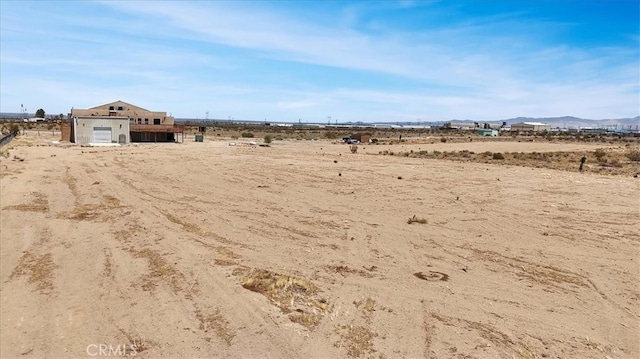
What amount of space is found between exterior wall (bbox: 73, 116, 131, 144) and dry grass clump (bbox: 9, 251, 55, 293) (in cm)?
4920

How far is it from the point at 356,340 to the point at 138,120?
7167 centimetres

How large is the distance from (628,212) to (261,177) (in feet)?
55.0

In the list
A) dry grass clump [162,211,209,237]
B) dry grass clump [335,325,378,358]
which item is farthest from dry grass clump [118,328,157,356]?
dry grass clump [162,211,209,237]

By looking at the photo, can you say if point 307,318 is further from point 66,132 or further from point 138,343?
point 66,132

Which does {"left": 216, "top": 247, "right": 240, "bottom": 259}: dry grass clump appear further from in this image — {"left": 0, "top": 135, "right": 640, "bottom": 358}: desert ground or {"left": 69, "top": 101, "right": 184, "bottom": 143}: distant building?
{"left": 69, "top": 101, "right": 184, "bottom": 143}: distant building

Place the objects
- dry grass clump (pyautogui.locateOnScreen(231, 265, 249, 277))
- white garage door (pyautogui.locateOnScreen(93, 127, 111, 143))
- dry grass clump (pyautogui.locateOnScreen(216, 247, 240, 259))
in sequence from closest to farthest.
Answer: dry grass clump (pyautogui.locateOnScreen(231, 265, 249, 277)) → dry grass clump (pyautogui.locateOnScreen(216, 247, 240, 259)) → white garage door (pyautogui.locateOnScreen(93, 127, 111, 143))

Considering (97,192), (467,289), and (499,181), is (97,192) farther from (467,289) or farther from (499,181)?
(499,181)

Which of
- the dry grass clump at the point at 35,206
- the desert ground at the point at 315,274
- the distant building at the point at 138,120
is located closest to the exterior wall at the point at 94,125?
the distant building at the point at 138,120

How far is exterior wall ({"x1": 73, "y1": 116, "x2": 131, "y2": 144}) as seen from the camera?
5503cm

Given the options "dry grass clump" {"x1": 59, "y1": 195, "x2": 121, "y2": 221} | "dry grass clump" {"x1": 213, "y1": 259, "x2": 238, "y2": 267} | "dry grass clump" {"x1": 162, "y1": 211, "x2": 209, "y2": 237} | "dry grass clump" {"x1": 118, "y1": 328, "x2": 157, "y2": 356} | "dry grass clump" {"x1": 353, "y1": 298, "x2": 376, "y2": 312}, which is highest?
"dry grass clump" {"x1": 59, "y1": 195, "x2": 121, "y2": 221}

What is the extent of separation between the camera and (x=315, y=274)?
985cm

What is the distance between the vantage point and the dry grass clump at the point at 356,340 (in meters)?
6.71

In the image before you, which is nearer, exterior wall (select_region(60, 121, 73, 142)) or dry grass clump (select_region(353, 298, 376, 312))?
dry grass clump (select_region(353, 298, 376, 312))

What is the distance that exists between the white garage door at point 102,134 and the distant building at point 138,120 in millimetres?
1332
